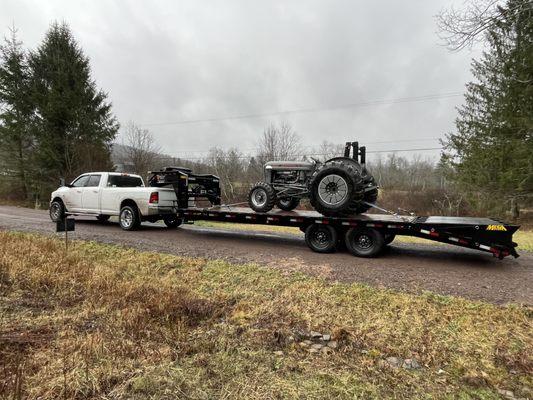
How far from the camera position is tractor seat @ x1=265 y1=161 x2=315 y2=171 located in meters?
9.15

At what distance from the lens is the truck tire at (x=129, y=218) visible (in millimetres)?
10750

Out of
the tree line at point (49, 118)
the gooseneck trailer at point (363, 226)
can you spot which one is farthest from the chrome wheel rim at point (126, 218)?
the tree line at point (49, 118)

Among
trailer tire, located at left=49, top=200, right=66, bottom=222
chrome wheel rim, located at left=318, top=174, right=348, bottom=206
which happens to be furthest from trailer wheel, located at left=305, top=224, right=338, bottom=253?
trailer tire, located at left=49, top=200, right=66, bottom=222

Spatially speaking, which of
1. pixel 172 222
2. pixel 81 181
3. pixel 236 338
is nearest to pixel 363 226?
pixel 236 338

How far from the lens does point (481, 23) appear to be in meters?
9.02

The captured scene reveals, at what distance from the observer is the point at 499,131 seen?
65.8 feet

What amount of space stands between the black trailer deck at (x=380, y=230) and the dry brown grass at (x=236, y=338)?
2250 millimetres

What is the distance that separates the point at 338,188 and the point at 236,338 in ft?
15.8

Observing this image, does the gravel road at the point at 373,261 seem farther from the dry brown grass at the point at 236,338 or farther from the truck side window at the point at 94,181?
the truck side window at the point at 94,181

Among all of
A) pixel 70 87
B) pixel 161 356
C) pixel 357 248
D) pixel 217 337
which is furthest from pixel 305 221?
pixel 70 87

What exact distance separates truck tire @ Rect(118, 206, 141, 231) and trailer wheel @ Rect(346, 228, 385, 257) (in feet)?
21.4

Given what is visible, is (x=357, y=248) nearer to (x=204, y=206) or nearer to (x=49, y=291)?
(x=204, y=206)

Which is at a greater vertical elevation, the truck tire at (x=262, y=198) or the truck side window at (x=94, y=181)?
the truck side window at (x=94, y=181)

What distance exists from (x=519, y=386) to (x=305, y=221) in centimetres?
543
